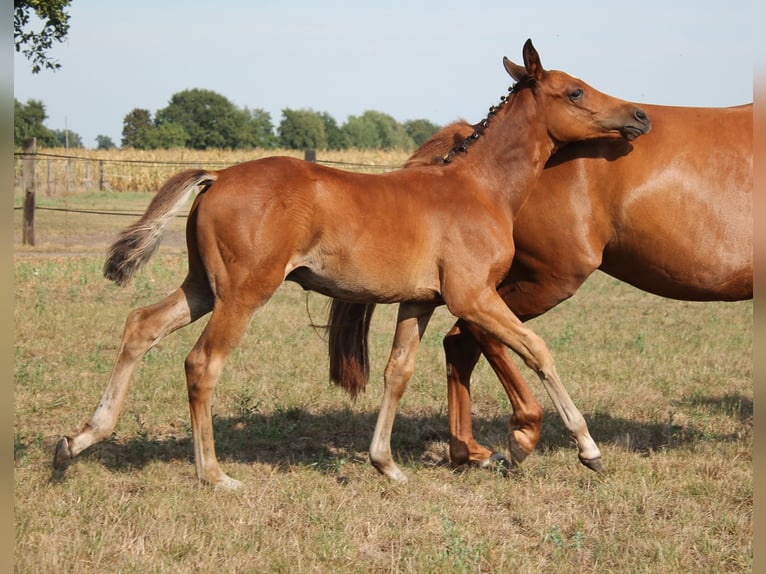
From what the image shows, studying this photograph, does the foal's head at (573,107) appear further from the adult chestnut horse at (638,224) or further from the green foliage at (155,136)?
the green foliage at (155,136)

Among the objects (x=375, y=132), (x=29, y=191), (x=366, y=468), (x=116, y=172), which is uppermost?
(x=375, y=132)

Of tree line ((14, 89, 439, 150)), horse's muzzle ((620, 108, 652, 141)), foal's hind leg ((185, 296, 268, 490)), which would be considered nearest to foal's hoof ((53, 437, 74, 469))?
foal's hind leg ((185, 296, 268, 490))

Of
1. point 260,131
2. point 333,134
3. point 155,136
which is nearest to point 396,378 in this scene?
point 155,136

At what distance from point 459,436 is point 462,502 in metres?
0.68

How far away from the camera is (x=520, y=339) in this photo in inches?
171

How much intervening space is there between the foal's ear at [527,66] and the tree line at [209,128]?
44270 millimetres

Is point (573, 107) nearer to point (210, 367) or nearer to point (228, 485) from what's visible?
point (210, 367)

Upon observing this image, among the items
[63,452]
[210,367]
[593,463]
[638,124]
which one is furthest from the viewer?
[638,124]

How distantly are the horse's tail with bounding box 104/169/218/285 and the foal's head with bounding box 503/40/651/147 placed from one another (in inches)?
73.0

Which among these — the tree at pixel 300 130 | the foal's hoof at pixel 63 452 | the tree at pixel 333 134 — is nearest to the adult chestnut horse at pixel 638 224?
the foal's hoof at pixel 63 452

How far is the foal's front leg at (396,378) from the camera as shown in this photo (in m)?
4.55

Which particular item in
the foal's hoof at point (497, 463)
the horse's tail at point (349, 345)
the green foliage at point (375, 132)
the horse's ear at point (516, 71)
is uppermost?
the green foliage at point (375, 132)

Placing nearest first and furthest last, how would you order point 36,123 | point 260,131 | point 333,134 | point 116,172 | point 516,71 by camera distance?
1. point 516,71
2. point 116,172
3. point 36,123
4. point 260,131
5. point 333,134

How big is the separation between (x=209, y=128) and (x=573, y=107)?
2608 inches
